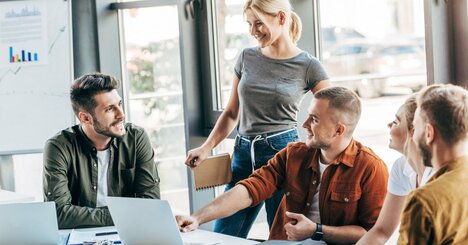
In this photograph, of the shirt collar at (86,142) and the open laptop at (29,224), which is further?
the shirt collar at (86,142)

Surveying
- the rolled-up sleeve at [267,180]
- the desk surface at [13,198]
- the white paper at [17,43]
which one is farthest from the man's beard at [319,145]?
the white paper at [17,43]

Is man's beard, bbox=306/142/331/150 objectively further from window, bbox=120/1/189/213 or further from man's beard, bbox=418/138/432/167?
window, bbox=120/1/189/213

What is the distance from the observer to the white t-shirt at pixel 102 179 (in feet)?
10.2

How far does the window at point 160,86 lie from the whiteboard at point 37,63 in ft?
1.43

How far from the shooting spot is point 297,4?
3.80 meters

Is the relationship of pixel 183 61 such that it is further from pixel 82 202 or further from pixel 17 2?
pixel 82 202

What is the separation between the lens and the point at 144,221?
7.44 ft

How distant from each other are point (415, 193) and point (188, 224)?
1.05 m

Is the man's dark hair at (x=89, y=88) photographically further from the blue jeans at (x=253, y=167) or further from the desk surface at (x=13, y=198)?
the blue jeans at (x=253, y=167)

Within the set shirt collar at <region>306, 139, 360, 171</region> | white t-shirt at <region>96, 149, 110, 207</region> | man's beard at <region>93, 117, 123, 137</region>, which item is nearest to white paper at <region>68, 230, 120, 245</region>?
white t-shirt at <region>96, 149, 110, 207</region>

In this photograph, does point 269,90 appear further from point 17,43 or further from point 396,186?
point 17,43

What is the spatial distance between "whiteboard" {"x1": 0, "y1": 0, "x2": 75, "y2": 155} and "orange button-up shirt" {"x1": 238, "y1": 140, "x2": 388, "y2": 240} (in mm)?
1955

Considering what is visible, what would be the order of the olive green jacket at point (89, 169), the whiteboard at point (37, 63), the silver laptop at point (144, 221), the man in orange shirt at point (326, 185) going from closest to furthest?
1. the silver laptop at point (144, 221)
2. the man in orange shirt at point (326, 185)
3. the olive green jacket at point (89, 169)
4. the whiteboard at point (37, 63)

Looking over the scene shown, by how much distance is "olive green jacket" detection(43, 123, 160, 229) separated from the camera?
3047 mm
